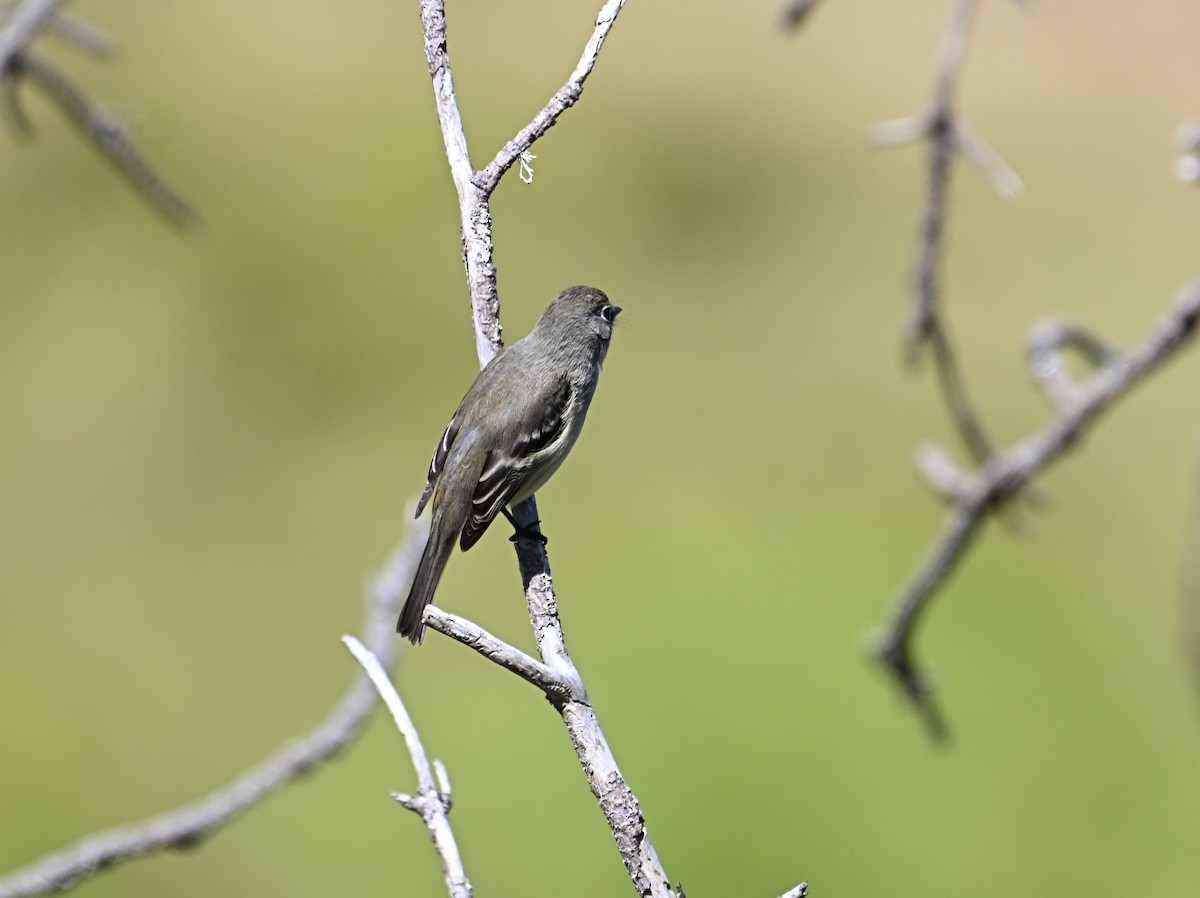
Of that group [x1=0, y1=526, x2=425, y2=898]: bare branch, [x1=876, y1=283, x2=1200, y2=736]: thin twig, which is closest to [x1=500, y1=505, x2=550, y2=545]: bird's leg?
[x1=0, y1=526, x2=425, y2=898]: bare branch

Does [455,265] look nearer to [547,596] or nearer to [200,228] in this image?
[200,228]

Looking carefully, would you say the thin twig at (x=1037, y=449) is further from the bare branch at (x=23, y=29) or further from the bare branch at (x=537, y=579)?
the bare branch at (x=23, y=29)

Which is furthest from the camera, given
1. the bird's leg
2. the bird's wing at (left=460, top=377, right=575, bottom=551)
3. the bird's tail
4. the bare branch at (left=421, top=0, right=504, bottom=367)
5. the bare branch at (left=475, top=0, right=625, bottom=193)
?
the bird's wing at (left=460, top=377, right=575, bottom=551)

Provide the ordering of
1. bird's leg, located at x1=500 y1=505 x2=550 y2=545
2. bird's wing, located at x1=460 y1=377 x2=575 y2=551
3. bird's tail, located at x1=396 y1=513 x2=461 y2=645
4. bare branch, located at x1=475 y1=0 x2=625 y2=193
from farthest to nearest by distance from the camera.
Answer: bird's wing, located at x1=460 y1=377 x2=575 y2=551 < bird's tail, located at x1=396 y1=513 x2=461 y2=645 < bird's leg, located at x1=500 y1=505 x2=550 y2=545 < bare branch, located at x1=475 y1=0 x2=625 y2=193

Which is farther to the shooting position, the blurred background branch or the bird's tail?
the bird's tail

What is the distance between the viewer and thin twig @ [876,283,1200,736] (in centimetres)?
172

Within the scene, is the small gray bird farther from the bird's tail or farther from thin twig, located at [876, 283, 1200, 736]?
thin twig, located at [876, 283, 1200, 736]

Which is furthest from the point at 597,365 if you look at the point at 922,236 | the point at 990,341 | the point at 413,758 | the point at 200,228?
the point at 990,341

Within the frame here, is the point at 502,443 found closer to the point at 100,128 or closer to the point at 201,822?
the point at 100,128

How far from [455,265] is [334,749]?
3.79m

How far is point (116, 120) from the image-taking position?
186 centimetres

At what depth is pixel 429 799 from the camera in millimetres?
1152

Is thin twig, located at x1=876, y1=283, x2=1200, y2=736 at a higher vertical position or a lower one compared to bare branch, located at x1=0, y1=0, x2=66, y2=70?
lower

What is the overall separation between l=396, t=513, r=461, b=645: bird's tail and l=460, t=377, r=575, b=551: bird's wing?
0.08m
